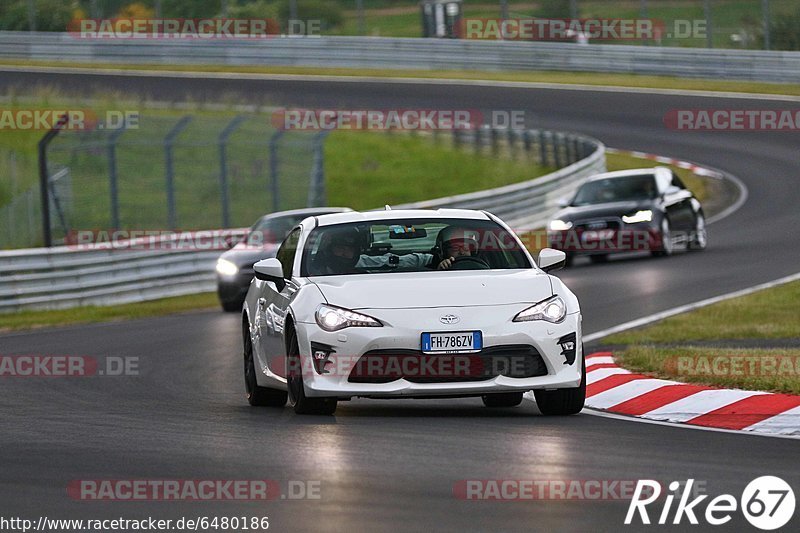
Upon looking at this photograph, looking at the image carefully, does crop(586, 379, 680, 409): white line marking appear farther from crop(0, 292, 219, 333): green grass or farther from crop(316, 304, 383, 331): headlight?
crop(0, 292, 219, 333): green grass

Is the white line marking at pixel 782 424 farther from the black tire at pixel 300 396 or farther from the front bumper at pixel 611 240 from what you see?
the front bumper at pixel 611 240

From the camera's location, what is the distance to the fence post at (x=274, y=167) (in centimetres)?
2741

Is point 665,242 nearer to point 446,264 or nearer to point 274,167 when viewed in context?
point 274,167

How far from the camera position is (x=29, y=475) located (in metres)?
8.13

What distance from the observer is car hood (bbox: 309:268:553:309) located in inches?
397

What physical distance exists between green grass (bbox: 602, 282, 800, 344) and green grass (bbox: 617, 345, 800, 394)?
5.32ft

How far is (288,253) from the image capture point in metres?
11.8

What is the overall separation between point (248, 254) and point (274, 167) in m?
6.62

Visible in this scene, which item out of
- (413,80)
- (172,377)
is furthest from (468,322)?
(413,80)

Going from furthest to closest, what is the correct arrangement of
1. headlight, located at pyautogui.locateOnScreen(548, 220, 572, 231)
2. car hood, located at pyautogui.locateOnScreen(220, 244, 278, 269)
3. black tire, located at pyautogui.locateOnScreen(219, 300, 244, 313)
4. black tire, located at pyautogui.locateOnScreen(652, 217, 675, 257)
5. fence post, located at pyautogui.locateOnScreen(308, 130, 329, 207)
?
fence post, located at pyautogui.locateOnScreen(308, 130, 329, 207)
headlight, located at pyautogui.locateOnScreen(548, 220, 572, 231)
black tire, located at pyautogui.locateOnScreen(652, 217, 675, 257)
black tire, located at pyautogui.locateOnScreen(219, 300, 244, 313)
car hood, located at pyautogui.locateOnScreen(220, 244, 278, 269)

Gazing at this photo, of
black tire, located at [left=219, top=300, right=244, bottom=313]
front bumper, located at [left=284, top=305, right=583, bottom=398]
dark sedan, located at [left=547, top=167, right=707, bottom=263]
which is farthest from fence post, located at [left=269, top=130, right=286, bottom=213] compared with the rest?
front bumper, located at [left=284, top=305, right=583, bottom=398]

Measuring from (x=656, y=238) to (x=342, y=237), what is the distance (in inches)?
585

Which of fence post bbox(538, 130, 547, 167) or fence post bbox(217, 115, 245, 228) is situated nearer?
fence post bbox(217, 115, 245, 228)

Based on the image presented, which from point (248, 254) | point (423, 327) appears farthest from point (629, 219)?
point (423, 327)
